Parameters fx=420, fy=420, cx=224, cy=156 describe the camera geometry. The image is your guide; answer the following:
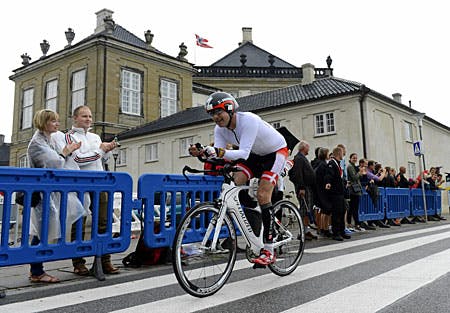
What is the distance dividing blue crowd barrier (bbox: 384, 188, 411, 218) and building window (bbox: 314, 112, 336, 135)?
10452 millimetres

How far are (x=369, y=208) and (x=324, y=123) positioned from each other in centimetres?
1361

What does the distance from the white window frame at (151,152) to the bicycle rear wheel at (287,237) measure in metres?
30.7

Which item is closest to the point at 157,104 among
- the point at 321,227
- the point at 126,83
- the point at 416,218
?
the point at 126,83

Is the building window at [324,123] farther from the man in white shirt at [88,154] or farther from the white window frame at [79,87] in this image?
the white window frame at [79,87]

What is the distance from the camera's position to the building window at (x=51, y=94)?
42.9 m

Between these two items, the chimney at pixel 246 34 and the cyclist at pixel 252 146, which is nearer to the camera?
the cyclist at pixel 252 146

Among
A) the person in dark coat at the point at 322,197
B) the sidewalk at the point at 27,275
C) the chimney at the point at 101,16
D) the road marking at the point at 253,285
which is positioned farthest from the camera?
the chimney at the point at 101,16

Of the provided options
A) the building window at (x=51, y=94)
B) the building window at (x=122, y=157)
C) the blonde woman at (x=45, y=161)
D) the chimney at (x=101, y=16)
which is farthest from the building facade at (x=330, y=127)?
the blonde woman at (x=45, y=161)

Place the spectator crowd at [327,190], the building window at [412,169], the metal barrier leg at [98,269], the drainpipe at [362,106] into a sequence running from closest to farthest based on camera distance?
the metal barrier leg at [98,269], the spectator crowd at [327,190], the drainpipe at [362,106], the building window at [412,169]

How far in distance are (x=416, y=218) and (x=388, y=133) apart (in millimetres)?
11454

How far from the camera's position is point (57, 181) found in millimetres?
4871

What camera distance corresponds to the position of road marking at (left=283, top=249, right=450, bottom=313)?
3453mm

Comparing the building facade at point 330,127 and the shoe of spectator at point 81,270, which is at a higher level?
the building facade at point 330,127

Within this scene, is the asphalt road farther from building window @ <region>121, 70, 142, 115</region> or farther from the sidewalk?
building window @ <region>121, 70, 142, 115</region>
